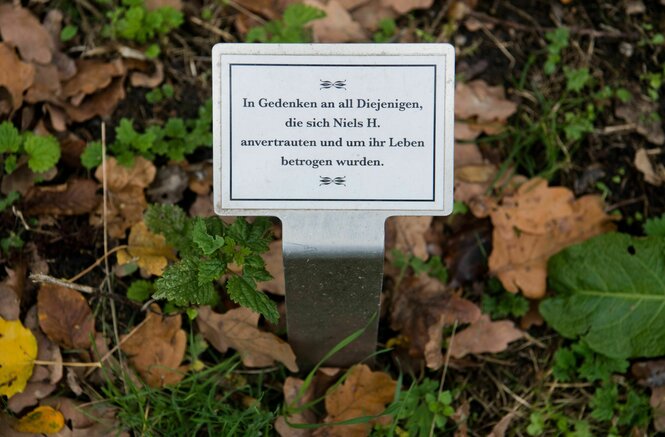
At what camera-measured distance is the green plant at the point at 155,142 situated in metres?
2.54

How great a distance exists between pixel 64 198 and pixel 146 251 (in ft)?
1.33

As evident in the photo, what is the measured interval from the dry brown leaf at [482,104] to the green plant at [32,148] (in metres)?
1.66

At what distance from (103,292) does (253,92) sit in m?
1.00

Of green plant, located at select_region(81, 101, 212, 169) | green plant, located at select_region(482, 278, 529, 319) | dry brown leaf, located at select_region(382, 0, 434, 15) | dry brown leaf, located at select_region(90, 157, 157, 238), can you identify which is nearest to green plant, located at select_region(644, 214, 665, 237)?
green plant, located at select_region(482, 278, 529, 319)

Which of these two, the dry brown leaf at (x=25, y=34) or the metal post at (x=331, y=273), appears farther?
the dry brown leaf at (x=25, y=34)

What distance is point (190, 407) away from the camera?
2.28 m

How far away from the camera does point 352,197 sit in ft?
5.89

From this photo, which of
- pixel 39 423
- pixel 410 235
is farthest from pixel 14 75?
pixel 410 235

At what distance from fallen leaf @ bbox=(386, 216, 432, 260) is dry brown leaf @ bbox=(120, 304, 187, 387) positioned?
0.91m

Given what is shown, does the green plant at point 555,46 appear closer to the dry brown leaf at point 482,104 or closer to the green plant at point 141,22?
the dry brown leaf at point 482,104

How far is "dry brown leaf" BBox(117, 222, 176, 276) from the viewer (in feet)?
7.78

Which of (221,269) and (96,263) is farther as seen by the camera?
(96,263)

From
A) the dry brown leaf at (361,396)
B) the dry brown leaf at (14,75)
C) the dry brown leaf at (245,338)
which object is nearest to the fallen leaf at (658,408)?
the dry brown leaf at (361,396)

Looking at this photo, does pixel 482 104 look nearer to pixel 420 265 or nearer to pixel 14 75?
pixel 420 265
